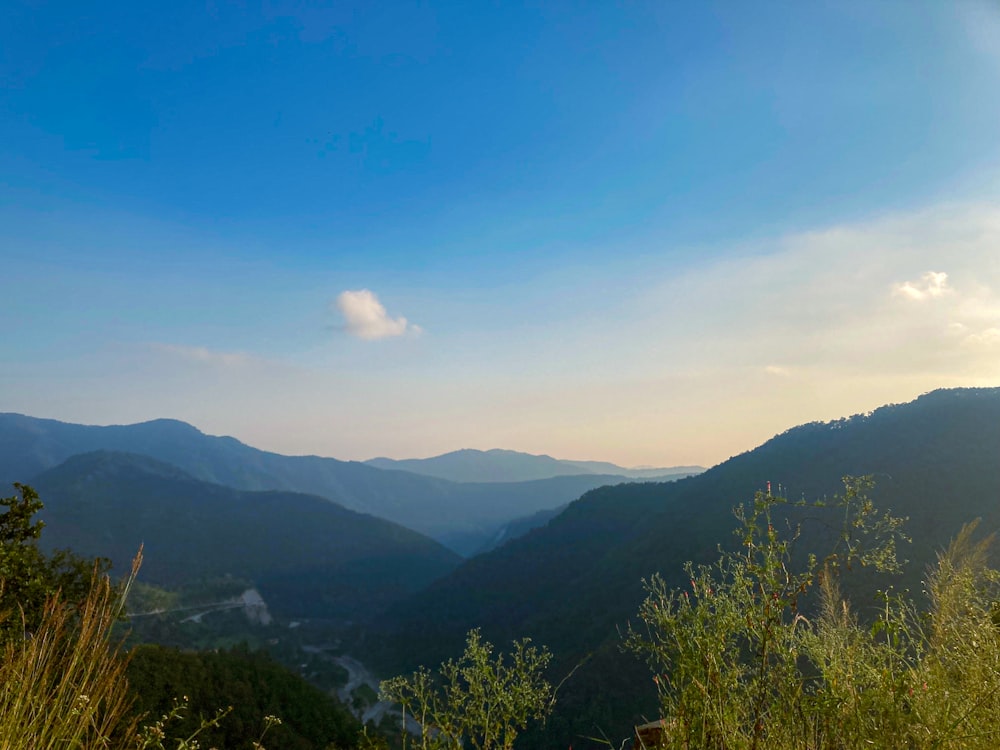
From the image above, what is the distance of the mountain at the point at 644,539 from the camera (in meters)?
58.8

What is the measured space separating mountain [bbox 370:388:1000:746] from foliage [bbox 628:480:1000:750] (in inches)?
1685

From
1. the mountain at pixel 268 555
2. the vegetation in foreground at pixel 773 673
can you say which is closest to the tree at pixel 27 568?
the vegetation in foreground at pixel 773 673

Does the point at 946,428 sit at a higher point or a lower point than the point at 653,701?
higher

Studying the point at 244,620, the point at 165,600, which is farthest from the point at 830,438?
the point at 165,600

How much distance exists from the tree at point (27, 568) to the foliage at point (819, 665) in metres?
17.2

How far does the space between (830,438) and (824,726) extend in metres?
122

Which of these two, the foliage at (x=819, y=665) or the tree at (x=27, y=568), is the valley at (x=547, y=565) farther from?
the foliage at (x=819, y=665)

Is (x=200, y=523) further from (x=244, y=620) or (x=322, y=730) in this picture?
(x=322, y=730)

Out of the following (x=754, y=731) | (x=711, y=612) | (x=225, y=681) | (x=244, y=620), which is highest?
(x=711, y=612)

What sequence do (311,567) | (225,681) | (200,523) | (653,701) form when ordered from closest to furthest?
(225,681) < (653,701) < (311,567) < (200,523)

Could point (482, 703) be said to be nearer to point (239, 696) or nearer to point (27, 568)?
point (27, 568)

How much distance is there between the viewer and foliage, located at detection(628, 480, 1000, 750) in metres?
2.80

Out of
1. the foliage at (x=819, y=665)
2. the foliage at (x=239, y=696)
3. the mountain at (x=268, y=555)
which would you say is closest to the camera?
the foliage at (x=819, y=665)

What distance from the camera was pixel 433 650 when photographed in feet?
353
